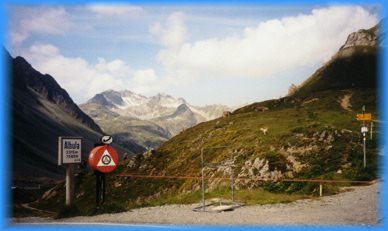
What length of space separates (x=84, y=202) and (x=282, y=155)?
94.8 feet

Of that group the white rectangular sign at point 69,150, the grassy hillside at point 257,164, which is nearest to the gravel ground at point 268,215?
the grassy hillside at point 257,164

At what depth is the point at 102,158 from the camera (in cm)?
1648

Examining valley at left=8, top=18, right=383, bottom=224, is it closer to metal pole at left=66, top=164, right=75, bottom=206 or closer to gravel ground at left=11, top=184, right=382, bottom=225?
gravel ground at left=11, top=184, right=382, bottom=225

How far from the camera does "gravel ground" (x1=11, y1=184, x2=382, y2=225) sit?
12859 millimetres

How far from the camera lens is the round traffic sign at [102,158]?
642 inches

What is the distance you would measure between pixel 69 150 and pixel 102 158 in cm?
136

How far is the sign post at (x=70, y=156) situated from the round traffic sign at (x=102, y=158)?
0.68m

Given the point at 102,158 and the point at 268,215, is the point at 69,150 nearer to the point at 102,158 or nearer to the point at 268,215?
the point at 102,158

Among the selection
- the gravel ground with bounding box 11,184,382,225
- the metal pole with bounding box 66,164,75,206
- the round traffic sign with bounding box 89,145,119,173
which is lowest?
the gravel ground with bounding box 11,184,382,225

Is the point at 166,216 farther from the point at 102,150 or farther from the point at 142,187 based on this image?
the point at 142,187

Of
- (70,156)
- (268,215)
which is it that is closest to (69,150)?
Answer: (70,156)

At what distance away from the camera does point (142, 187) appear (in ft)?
171

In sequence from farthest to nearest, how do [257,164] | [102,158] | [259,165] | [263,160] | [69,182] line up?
[263,160]
[257,164]
[259,165]
[69,182]
[102,158]

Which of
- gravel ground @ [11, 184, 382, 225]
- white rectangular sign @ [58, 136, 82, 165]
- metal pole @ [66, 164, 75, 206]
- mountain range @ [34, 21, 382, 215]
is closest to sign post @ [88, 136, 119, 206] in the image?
white rectangular sign @ [58, 136, 82, 165]
